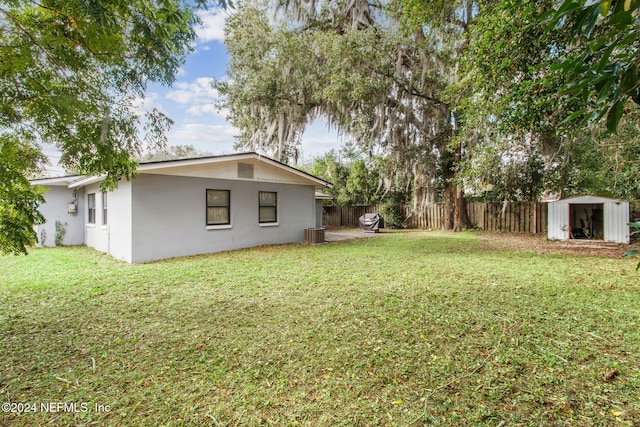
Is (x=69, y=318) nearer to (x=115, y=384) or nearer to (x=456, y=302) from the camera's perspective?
(x=115, y=384)

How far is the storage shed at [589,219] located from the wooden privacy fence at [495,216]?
5.23ft

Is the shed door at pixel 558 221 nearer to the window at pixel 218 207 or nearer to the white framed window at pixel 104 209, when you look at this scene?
the window at pixel 218 207

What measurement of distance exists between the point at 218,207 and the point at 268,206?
181 cm

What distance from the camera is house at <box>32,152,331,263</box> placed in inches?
300

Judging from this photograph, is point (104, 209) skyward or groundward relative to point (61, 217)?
skyward

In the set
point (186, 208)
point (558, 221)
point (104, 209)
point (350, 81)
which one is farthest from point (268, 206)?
point (558, 221)

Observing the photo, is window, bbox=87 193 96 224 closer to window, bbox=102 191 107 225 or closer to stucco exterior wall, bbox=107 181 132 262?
window, bbox=102 191 107 225

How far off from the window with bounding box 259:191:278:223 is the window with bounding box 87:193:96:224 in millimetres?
5528

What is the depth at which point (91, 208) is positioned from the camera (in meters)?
10.5

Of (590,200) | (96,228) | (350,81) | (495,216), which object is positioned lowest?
(96,228)

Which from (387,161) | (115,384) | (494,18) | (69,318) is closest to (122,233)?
(69,318)

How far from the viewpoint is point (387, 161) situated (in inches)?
529

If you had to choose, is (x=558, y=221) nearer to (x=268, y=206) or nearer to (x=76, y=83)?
(x=268, y=206)

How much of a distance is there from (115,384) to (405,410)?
2226 millimetres
